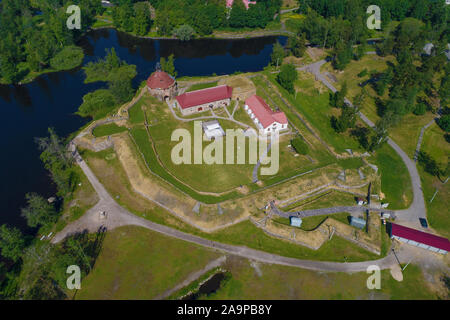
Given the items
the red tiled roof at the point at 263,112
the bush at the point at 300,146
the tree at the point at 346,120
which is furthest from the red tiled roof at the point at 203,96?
the tree at the point at 346,120

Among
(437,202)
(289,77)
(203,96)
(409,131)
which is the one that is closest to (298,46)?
(289,77)

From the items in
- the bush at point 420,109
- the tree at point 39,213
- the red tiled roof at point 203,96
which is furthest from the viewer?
the bush at point 420,109

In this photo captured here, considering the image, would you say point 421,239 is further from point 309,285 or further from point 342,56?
point 342,56

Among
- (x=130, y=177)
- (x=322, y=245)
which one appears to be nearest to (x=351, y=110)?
(x=322, y=245)

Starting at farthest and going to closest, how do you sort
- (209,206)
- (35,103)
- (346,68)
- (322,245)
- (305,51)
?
1. (305,51)
2. (346,68)
3. (35,103)
4. (209,206)
5. (322,245)

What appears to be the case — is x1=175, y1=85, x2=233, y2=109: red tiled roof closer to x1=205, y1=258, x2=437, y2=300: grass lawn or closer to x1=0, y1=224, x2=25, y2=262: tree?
x1=205, y1=258, x2=437, y2=300: grass lawn

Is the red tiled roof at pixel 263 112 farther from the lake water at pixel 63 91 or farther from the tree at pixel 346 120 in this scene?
the lake water at pixel 63 91

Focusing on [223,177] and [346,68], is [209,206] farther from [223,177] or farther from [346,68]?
[346,68]
